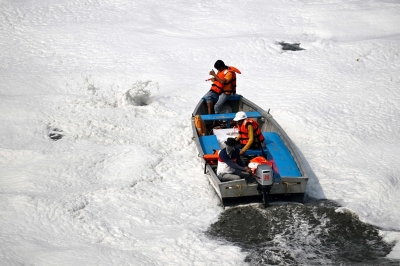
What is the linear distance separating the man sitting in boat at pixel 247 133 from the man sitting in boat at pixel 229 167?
0.87 metres

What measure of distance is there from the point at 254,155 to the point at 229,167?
1374 mm

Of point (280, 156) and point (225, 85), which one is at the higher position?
point (225, 85)

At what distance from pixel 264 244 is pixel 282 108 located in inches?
270

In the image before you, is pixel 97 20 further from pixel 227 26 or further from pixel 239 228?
pixel 239 228

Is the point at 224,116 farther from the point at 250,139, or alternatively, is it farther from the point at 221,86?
the point at 250,139

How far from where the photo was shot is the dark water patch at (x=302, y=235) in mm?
10009

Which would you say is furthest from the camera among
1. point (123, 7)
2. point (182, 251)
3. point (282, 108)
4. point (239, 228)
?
point (123, 7)

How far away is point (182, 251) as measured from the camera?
10180mm

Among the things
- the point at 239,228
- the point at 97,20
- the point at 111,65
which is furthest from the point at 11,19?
the point at 239,228

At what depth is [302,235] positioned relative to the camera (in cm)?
1069

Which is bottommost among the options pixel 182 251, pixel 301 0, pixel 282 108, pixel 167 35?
pixel 182 251

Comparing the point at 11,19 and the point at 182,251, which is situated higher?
the point at 11,19

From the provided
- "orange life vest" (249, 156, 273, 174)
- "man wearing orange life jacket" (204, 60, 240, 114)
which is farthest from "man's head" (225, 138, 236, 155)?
"man wearing orange life jacket" (204, 60, 240, 114)

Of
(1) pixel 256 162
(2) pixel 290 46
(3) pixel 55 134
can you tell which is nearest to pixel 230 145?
(1) pixel 256 162
